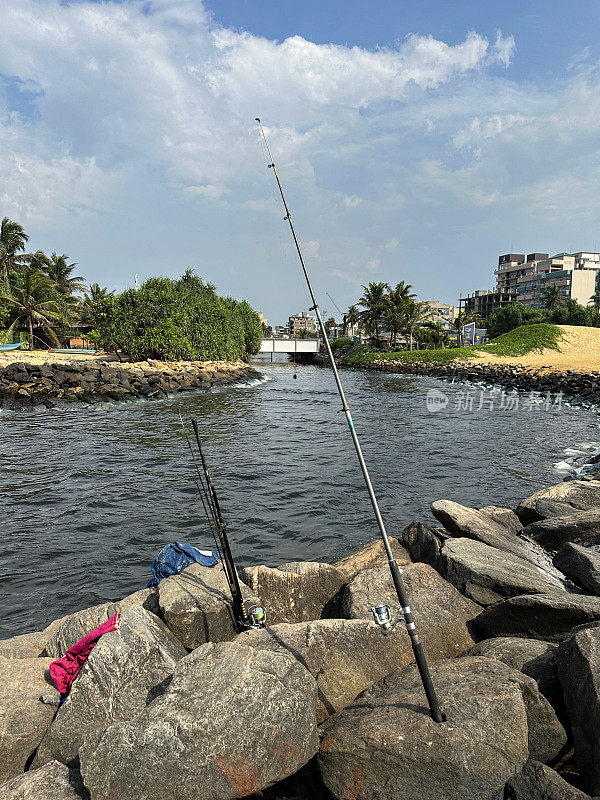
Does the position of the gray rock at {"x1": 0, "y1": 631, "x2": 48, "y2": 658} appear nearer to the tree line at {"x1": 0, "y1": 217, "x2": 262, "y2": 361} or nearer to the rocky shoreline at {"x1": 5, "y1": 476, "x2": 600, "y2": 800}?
the rocky shoreline at {"x1": 5, "y1": 476, "x2": 600, "y2": 800}

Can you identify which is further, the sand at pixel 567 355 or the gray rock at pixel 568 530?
the sand at pixel 567 355

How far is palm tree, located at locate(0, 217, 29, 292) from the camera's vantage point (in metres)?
54.2

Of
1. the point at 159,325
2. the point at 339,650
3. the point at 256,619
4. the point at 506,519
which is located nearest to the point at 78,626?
the point at 256,619

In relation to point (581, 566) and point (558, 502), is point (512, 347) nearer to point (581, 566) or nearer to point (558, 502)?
point (558, 502)

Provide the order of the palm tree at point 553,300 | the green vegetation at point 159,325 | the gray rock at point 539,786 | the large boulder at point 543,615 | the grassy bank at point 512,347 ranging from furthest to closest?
the palm tree at point 553,300 < the grassy bank at point 512,347 < the green vegetation at point 159,325 < the large boulder at point 543,615 < the gray rock at point 539,786

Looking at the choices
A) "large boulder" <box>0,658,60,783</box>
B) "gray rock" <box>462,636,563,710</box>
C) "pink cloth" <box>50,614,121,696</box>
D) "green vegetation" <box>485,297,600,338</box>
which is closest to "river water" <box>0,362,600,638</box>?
"large boulder" <box>0,658,60,783</box>

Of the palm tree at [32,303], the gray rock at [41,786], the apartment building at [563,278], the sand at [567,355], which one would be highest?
the apartment building at [563,278]

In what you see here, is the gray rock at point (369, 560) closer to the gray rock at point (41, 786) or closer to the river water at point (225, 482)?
the river water at point (225, 482)

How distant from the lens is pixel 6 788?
2.93 meters

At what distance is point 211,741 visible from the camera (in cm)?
295

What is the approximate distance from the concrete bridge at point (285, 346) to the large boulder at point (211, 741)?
296 feet

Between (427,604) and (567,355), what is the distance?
63.3 metres

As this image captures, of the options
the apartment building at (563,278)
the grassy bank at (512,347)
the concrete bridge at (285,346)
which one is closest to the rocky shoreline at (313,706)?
the grassy bank at (512,347)

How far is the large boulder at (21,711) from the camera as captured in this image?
11.0ft
